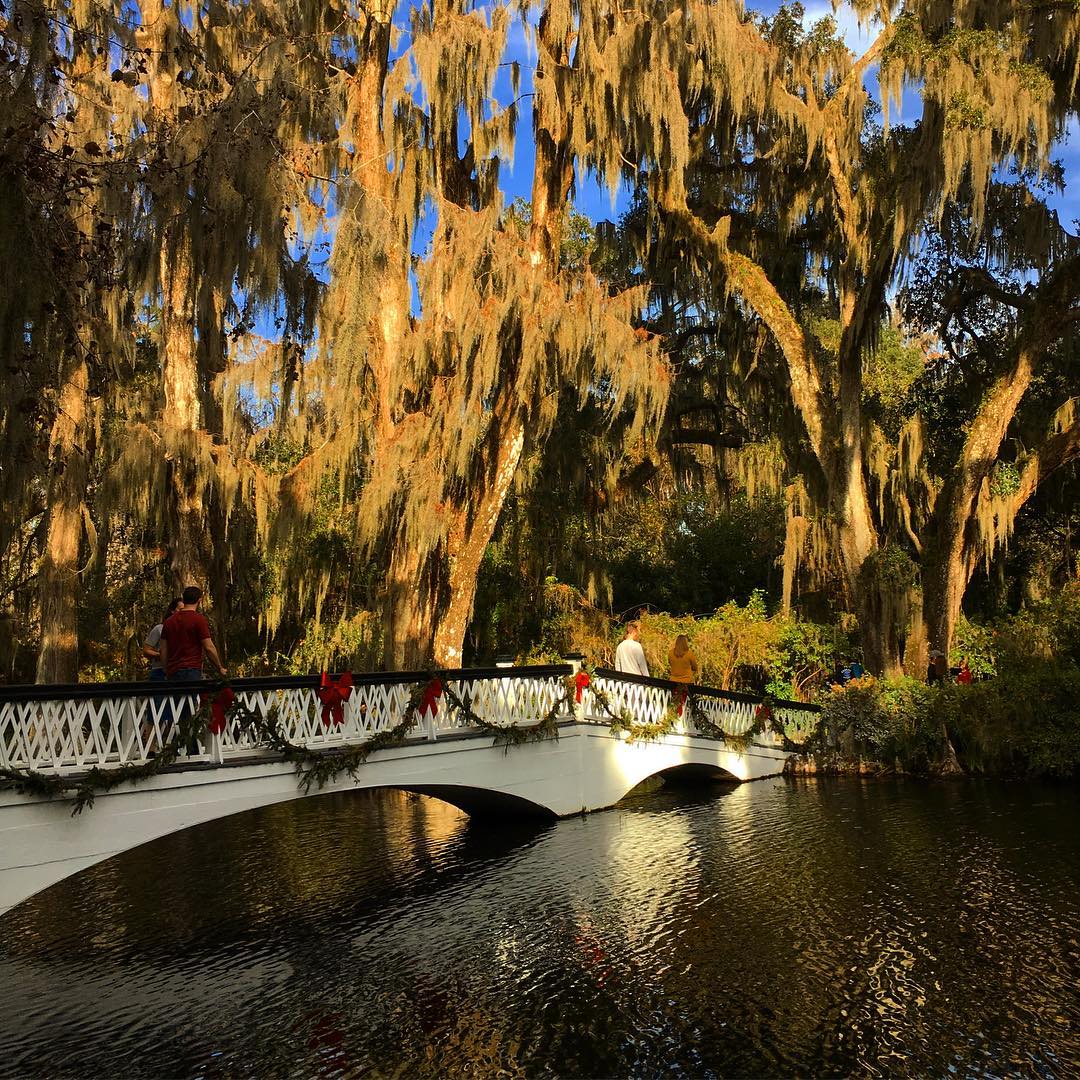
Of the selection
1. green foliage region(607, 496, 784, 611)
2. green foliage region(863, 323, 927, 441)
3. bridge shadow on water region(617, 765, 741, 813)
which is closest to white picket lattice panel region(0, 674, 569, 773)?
bridge shadow on water region(617, 765, 741, 813)

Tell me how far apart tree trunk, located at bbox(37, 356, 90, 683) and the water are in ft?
14.4

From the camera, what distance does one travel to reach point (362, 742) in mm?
11562

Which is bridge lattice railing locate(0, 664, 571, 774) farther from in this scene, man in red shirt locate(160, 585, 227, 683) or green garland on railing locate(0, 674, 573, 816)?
man in red shirt locate(160, 585, 227, 683)

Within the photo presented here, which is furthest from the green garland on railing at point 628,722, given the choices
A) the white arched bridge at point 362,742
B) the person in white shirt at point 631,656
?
the person in white shirt at point 631,656

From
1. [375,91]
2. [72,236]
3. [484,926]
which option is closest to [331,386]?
[375,91]

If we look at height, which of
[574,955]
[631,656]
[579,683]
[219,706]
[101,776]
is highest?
[631,656]

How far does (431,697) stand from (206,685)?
309cm

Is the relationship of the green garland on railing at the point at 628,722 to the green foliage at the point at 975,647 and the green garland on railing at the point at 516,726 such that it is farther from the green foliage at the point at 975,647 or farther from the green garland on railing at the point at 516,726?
the green foliage at the point at 975,647

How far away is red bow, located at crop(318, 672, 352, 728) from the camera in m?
11.1

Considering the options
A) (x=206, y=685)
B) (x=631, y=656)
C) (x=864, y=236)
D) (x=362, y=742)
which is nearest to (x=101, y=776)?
(x=206, y=685)

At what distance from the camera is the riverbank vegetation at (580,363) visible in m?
15.9

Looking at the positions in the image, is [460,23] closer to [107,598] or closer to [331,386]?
[331,386]

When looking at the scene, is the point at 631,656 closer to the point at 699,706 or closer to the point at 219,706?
the point at 699,706

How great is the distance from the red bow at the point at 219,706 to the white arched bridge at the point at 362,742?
4.2 inches
